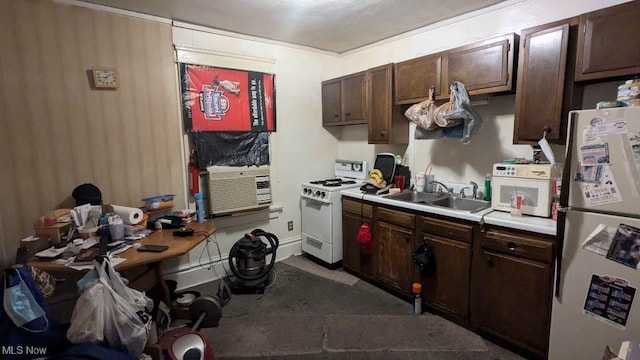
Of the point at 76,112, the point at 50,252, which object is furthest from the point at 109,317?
→ the point at 76,112

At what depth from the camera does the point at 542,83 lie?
208 centimetres

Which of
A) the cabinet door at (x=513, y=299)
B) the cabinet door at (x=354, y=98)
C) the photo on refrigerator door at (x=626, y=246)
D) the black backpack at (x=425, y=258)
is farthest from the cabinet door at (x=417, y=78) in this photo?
the photo on refrigerator door at (x=626, y=246)

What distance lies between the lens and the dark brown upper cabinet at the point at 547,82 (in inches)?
77.9

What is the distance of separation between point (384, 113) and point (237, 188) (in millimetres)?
1750

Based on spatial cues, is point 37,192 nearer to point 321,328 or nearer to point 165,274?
point 165,274

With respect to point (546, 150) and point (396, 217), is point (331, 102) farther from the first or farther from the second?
point (546, 150)

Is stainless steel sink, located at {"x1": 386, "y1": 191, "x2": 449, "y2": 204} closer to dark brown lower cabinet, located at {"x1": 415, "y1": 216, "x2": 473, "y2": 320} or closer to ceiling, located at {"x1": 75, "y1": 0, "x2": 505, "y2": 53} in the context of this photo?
dark brown lower cabinet, located at {"x1": 415, "y1": 216, "x2": 473, "y2": 320}

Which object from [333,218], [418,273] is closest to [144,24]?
[333,218]

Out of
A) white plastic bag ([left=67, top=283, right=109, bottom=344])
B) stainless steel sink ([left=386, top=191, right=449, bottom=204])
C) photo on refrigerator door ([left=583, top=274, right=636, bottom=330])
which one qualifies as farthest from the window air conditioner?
photo on refrigerator door ([left=583, top=274, right=636, bottom=330])

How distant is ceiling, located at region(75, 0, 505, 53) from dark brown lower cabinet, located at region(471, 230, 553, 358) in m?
1.99

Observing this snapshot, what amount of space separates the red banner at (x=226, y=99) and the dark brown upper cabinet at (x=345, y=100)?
2.46ft

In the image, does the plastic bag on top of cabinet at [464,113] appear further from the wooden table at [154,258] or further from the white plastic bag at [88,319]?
the white plastic bag at [88,319]

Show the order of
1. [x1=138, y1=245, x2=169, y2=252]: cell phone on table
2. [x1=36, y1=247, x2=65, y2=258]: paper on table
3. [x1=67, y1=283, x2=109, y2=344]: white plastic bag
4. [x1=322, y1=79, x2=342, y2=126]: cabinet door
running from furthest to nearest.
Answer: [x1=322, y1=79, x2=342, y2=126]: cabinet door < [x1=138, y1=245, x2=169, y2=252]: cell phone on table < [x1=36, y1=247, x2=65, y2=258]: paper on table < [x1=67, y1=283, x2=109, y2=344]: white plastic bag

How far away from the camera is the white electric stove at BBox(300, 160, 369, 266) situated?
3363mm
